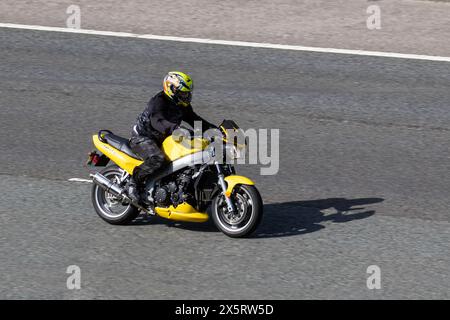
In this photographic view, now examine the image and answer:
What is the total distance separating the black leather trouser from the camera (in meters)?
10.0

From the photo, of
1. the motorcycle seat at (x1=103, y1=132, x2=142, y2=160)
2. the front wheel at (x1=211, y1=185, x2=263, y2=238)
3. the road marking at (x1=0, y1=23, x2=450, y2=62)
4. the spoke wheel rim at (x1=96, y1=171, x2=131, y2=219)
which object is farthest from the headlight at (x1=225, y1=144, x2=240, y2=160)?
the road marking at (x1=0, y1=23, x2=450, y2=62)

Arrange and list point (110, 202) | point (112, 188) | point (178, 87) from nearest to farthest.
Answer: point (178, 87) → point (112, 188) → point (110, 202)

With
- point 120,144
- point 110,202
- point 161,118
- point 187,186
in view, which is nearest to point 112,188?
point 110,202

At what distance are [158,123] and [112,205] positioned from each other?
1.13m

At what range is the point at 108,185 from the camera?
10.3m

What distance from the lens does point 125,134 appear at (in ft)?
42.0

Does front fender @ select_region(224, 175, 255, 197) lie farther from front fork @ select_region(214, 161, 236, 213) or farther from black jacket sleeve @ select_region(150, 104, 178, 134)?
black jacket sleeve @ select_region(150, 104, 178, 134)

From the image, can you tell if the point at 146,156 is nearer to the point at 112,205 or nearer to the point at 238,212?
the point at 112,205

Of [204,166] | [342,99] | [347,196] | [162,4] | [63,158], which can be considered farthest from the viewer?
[162,4]

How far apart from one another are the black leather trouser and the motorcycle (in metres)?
0.08

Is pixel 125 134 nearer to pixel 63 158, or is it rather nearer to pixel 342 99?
pixel 63 158

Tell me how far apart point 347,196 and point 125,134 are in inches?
127

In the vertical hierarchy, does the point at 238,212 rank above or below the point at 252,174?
below
